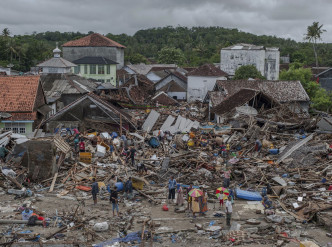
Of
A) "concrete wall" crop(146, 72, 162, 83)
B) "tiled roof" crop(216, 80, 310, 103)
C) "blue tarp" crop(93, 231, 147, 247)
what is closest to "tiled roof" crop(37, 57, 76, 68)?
"tiled roof" crop(216, 80, 310, 103)

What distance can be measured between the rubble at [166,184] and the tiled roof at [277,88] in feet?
27.1

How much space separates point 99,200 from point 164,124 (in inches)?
570

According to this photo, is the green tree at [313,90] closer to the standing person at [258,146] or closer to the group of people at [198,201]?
the standing person at [258,146]

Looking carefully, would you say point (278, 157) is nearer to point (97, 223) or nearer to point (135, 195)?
point (135, 195)

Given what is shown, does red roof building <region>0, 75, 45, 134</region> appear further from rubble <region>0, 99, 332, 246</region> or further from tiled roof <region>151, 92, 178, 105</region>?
tiled roof <region>151, 92, 178, 105</region>

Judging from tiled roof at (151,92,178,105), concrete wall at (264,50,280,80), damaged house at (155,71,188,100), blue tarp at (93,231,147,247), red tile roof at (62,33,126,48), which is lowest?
blue tarp at (93,231,147,247)

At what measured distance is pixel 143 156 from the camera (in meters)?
23.6

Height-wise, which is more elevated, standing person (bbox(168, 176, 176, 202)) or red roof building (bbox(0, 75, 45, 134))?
red roof building (bbox(0, 75, 45, 134))

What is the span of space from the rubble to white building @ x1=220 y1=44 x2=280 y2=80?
1453 inches

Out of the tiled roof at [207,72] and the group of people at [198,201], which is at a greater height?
the tiled roof at [207,72]

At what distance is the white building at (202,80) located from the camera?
51.0m

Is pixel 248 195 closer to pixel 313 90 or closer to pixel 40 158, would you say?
pixel 40 158

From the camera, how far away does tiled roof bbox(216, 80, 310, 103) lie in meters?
36.4

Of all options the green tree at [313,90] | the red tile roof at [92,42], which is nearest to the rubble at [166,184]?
the green tree at [313,90]
